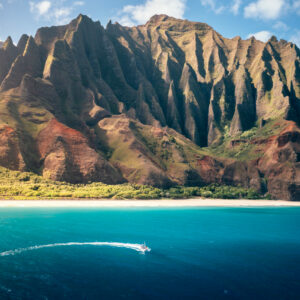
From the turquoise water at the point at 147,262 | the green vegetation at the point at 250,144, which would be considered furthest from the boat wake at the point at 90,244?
the green vegetation at the point at 250,144

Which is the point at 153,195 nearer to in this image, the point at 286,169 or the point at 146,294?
the point at 286,169

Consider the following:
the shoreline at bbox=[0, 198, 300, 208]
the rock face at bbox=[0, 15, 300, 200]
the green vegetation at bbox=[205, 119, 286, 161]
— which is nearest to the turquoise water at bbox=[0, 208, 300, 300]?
the shoreline at bbox=[0, 198, 300, 208]

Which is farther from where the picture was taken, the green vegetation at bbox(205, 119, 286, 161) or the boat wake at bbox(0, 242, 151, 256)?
the green vegetation at bbox(205, 119, 286, 161)

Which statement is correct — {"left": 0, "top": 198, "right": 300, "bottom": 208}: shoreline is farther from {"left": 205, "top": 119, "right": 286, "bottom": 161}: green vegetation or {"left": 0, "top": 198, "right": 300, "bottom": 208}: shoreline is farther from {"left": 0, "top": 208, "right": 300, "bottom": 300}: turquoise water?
{"left": 205, "top": 119, "right": 286, "bottom": 161}: green vegetation

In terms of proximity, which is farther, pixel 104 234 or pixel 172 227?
pixel 172 227

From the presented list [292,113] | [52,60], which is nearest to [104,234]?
[52,60]

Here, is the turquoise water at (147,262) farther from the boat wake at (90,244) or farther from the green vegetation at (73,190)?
the green vegetation at (73,190)
